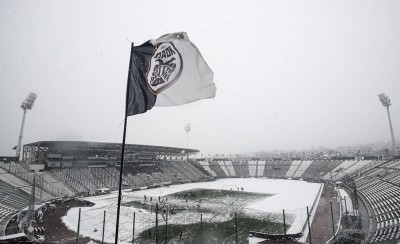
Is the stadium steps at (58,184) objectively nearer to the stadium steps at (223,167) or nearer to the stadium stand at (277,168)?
the stadium steps at (223,167)

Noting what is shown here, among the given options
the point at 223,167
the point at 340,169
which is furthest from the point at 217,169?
the point at 340,169

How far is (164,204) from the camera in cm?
3644

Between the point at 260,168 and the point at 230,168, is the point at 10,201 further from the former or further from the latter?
the point at 260,168

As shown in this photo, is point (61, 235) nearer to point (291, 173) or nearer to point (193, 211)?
point (193, 211)

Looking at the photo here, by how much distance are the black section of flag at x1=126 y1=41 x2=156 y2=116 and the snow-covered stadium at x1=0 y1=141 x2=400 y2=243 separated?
1048cm

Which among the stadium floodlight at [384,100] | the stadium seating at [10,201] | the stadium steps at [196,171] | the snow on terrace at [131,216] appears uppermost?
the stadium floodlight at [384,100]

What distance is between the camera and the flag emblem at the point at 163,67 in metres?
7.76

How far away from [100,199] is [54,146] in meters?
15.6

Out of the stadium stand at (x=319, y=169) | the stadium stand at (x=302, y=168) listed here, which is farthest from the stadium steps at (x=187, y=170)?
the stadium stand at (x=319, y=169)

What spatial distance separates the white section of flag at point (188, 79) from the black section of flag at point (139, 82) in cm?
37

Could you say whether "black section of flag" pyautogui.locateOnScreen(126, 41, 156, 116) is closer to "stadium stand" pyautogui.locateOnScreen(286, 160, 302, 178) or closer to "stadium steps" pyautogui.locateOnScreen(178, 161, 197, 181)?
"stadium steps" pyautogui.locateOnScreen(178, 161, 197, 181)

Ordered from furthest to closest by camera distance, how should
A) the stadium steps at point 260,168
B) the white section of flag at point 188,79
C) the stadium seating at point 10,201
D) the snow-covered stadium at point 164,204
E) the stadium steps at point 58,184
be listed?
the stadium steps at point 260,168, the stadium steps at point 58,184, the stadium seating at point 10,201, the snow-covered stadium at point 164,204, the white section of flag at point 188,79

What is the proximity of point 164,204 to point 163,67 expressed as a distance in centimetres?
3247

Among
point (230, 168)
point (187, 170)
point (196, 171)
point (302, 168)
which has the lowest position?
point (196, 171)
